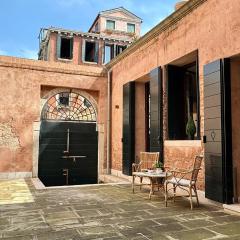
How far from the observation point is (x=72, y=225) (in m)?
4.00

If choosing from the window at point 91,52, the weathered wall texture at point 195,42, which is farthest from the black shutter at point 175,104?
the window at point 91,52

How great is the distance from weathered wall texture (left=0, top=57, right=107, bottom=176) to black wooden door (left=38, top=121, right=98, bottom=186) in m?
0.51

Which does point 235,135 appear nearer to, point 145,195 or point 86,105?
point 145,195

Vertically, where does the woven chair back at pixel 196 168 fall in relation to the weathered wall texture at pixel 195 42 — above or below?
below

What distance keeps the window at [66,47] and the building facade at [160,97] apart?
12.7m

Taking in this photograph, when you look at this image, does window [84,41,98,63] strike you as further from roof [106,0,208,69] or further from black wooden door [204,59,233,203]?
black wooden door [204,59,233,203]

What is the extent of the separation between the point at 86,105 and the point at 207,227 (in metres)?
7.67

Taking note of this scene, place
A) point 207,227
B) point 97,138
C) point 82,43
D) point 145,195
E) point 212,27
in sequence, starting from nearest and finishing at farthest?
point 207,227 < point 212,27 < point 145,195 < point 97,138 < point 82,43

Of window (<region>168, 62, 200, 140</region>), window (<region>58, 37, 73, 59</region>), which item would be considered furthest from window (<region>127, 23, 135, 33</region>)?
window (<region>168, 62, 200, 140</region>)

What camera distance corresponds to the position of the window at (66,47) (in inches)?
892

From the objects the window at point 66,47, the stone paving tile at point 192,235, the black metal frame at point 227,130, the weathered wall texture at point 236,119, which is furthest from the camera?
the window at point 66,47

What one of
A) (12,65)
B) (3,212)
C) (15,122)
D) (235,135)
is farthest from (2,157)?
(235,135)

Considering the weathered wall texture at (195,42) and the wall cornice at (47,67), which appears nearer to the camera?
the weathered wall texture at (195,42)

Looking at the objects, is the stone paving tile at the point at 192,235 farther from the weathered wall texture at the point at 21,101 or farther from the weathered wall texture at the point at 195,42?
the weathered wall texture at the point at 21,101
